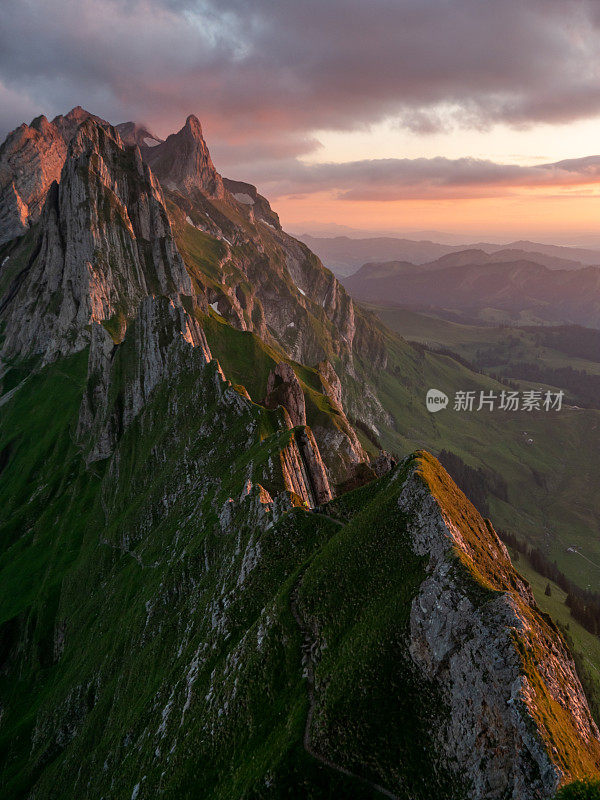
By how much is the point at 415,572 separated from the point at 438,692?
7.31 metres

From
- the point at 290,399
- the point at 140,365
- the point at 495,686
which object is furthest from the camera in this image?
the point at 140,365

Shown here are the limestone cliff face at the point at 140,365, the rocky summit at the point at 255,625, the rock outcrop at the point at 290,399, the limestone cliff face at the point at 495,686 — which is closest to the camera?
the limestone cliff face at the point at 495,686

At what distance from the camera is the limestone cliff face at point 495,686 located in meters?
18.8

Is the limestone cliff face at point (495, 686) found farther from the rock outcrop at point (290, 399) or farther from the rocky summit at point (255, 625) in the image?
the rock outcrop at point (290, 399)

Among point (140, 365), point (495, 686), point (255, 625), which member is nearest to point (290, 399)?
point (140, 365)

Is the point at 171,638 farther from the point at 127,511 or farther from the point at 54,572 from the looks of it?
the point at 54,572

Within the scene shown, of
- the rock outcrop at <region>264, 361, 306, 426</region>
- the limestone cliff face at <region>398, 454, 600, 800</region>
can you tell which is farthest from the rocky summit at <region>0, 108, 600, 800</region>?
the rock outcrop at <region>264, 361, 306, 426</region>

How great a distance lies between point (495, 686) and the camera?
68.5ft

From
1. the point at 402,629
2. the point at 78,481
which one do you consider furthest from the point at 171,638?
the point at 78,481

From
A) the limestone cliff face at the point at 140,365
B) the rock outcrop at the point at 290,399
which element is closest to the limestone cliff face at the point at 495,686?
the rock outcrop at the point at 290,399

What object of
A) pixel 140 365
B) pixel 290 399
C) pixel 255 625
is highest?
pixel 140 365

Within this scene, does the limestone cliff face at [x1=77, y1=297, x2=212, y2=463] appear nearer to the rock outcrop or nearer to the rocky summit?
the rocky summit

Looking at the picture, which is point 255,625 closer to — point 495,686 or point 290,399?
point 495,686

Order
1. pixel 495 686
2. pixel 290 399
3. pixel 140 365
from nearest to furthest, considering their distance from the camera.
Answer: pixel 495 686 → pixel 290 399 → pixel 140 365
